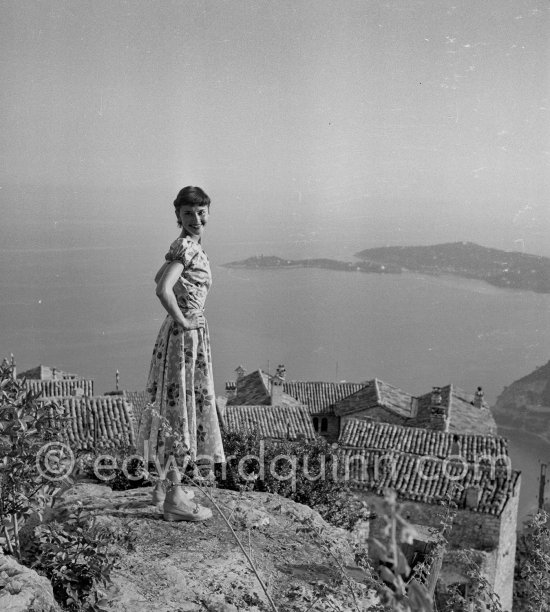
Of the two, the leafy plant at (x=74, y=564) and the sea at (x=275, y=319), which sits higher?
the leafy plant at (x=74, y=564)

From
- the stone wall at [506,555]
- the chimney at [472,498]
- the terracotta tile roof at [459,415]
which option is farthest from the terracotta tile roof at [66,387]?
the stone wall at [506,555]

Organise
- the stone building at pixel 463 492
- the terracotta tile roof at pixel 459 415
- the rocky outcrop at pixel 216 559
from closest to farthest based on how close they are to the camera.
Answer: the rocky outcrop at pixel 216 559 → the stone building at pixel 463 492 → the terracotta tile roof at pixel 459 415

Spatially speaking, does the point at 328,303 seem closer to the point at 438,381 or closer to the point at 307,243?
the point at 307,243

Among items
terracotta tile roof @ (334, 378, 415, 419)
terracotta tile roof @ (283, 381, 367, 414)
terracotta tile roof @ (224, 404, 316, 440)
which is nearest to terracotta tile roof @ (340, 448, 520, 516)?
terracotta tile roof @ (224, 404, 316, 440)

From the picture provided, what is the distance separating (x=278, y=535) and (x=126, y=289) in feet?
260

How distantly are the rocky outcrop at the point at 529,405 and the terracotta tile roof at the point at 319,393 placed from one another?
2587cm

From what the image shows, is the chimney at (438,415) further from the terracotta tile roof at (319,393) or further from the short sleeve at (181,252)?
the short sleeve at (181,252)

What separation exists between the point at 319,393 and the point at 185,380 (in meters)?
29.4

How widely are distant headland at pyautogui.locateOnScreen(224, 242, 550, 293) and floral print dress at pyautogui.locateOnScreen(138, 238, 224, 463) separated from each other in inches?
2747

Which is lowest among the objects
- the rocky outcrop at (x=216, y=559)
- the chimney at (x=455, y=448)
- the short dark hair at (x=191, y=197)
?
the chimney at (x=455, y=448)

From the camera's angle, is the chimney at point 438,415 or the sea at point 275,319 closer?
the chimney at point 438,415

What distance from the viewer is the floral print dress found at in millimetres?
5523

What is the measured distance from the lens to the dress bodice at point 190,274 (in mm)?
5413

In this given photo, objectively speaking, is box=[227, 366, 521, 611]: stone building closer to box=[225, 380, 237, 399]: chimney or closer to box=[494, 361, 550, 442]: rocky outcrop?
box=[225, 380, 237, 399]: chimney
